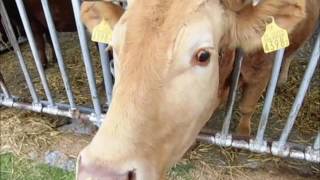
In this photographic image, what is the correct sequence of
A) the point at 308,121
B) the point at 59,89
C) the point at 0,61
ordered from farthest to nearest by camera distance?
1. the point at 0,61
2. the point at 59,89
3. the point at 308,121

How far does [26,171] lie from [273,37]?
2.26 meters

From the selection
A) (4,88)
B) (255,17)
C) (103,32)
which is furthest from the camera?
(4,88)

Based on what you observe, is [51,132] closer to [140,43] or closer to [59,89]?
[59,89]

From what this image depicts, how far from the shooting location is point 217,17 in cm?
189

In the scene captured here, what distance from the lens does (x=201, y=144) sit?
10.7ft

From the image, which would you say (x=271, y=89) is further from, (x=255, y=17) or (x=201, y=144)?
(x=201, y=144)

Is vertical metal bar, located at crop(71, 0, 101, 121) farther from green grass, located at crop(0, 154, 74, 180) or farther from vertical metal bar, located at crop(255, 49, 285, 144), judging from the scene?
vertical metal bar, located at crop(255, 49, 285, 144)

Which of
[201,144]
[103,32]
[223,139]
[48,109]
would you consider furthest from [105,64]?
[201,144]

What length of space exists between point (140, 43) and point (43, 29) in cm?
303

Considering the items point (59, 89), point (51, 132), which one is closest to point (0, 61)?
point (59, 89)

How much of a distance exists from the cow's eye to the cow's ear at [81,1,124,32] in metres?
0.67

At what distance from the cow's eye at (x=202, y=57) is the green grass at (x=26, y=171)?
184 centimetres

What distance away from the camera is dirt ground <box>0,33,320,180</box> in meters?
3.06

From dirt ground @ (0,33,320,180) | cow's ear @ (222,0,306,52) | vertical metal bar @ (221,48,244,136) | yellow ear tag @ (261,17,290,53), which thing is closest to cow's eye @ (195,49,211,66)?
cow's ear @ (222,0,306,52)
